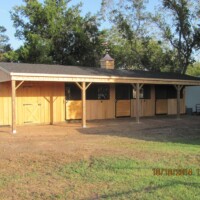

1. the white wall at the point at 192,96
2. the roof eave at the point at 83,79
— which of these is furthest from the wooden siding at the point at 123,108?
the white wall at the point at 192,96

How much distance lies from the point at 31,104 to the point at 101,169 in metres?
10.5

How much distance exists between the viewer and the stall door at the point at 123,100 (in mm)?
20000

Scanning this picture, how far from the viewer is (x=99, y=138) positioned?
1148 centimetres

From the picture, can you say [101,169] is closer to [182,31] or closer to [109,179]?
[109,179]

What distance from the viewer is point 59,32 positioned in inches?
1246

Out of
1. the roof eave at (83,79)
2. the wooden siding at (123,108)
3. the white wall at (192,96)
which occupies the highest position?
the roof eave at (83,79)

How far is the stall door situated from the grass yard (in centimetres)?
887

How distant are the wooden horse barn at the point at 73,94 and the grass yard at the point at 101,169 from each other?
4.47 metres

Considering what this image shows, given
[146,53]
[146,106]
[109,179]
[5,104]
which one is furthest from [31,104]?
[146,53]

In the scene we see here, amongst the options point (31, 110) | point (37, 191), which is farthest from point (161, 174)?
point (31, 110)

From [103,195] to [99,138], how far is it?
6105 mm

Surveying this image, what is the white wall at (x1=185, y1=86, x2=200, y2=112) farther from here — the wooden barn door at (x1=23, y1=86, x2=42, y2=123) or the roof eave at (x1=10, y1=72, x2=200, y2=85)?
the wooden barn door at (x1=23, y1=86, x2=42, y2=123)
